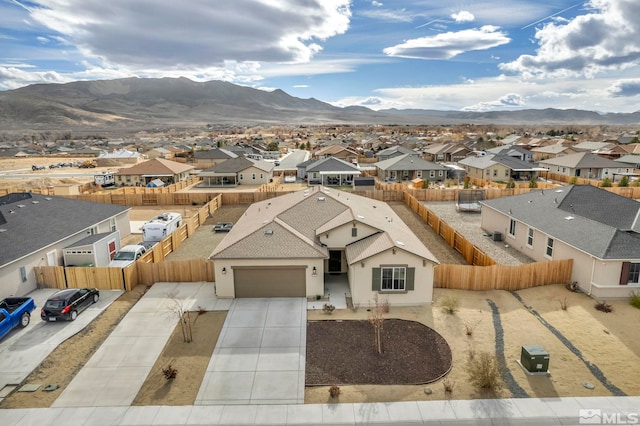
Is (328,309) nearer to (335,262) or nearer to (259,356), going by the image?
(259,356)

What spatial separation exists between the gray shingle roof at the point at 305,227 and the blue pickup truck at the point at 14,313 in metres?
8.82

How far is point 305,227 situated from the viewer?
2412 cm

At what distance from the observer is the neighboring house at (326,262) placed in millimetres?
19906

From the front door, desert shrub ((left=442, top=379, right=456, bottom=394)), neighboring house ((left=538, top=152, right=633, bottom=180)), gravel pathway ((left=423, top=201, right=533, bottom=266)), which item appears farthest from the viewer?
neighboring house ((left=538, top=152, right=633, bottom=180))

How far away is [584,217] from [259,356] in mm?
22006

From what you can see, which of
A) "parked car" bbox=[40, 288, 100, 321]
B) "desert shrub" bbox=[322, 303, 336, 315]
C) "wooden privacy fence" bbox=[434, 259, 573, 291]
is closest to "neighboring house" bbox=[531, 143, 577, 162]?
"wooden privacy fence" bbox=[434, 259, 573, 291]

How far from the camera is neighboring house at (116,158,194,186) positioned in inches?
2361

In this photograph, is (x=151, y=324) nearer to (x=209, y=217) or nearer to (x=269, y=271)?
(x=269, y=271)

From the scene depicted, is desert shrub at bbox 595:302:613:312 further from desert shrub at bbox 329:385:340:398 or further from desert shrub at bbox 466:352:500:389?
desert shrub at bbox 329:385:340:398

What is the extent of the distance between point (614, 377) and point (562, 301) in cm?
650

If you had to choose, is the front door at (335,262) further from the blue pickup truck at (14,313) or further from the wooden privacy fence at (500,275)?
the blue pickup truck at (14,313)

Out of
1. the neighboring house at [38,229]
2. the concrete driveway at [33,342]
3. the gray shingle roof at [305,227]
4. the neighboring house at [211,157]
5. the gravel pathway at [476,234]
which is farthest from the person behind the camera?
the neighboring house at [211,157]
